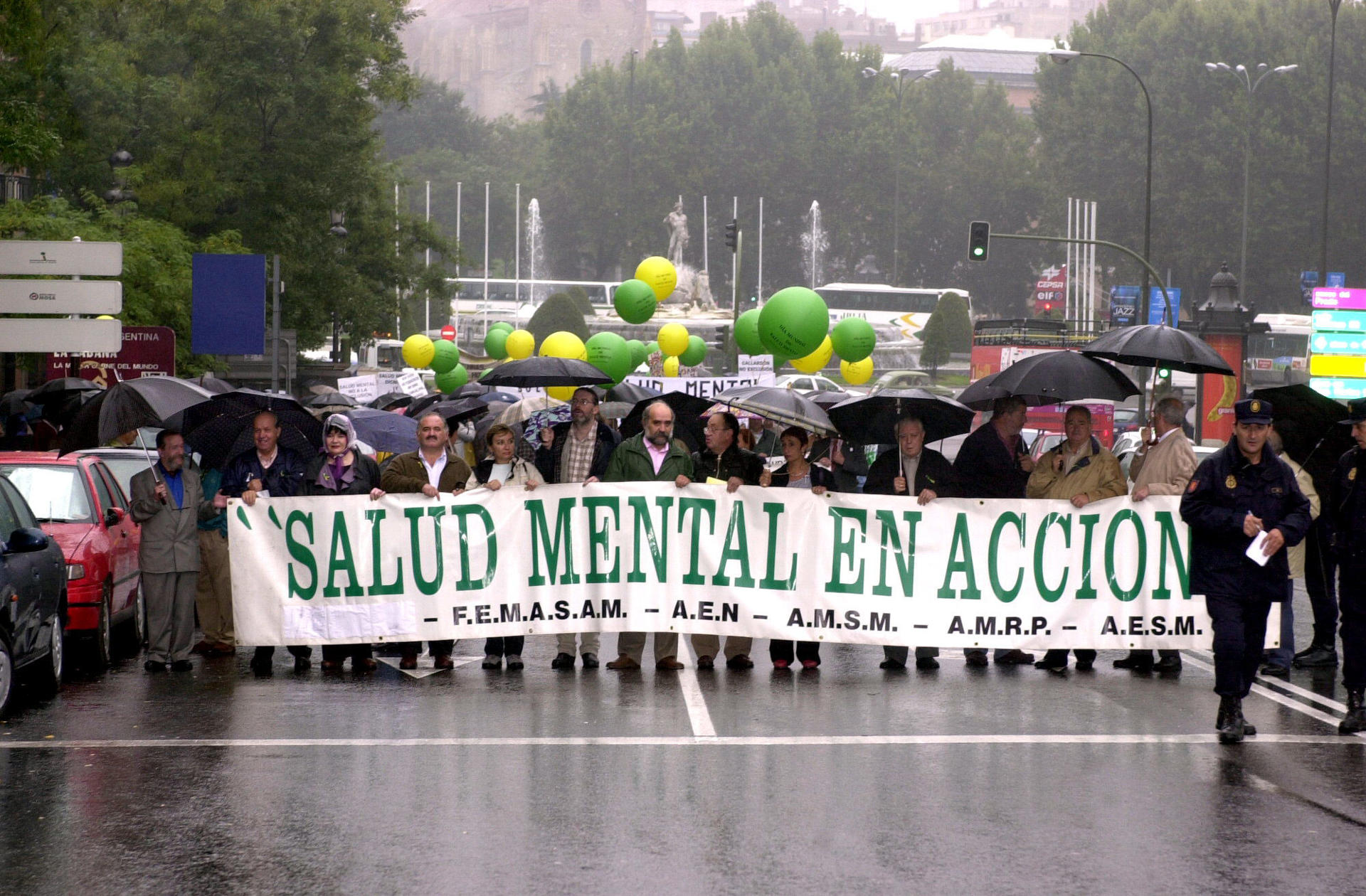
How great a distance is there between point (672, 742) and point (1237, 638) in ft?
9.10

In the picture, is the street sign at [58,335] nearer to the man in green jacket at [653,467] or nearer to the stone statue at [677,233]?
the man in green jacket at [653,467]

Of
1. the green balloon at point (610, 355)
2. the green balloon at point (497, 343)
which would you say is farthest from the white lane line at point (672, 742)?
the green balloon at point (497, 343)

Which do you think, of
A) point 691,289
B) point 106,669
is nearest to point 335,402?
point 106,669

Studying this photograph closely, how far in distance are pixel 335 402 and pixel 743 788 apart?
1580cm

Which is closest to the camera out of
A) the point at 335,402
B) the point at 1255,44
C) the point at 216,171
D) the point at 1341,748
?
the point at 1341,748

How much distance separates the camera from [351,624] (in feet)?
36.1

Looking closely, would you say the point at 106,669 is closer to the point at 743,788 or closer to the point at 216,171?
the point at 743,788

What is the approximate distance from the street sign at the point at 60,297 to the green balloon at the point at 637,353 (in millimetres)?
11493

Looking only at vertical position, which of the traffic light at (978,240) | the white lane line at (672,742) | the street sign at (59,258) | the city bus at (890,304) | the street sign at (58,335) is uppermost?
the city bus at (890,304)

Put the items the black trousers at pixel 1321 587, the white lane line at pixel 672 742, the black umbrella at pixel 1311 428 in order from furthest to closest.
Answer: the black umbrella at pixel 1311 428 → the black trousers at pixel 1321 587 → the white lane line at pixel 672 742

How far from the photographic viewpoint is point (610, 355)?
2603cm

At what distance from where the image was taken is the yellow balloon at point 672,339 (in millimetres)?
30828

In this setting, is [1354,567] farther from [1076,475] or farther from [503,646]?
[503,646]

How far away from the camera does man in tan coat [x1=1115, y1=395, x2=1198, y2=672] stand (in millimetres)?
11156
